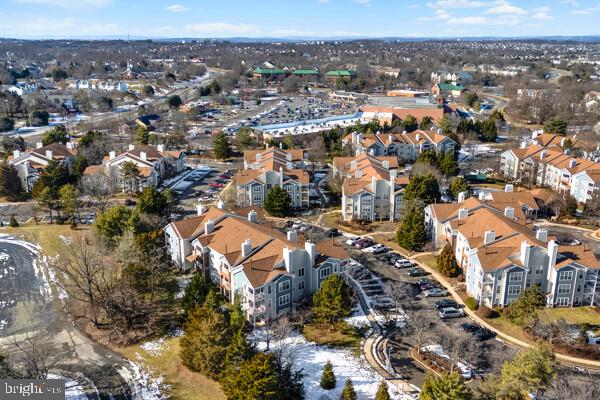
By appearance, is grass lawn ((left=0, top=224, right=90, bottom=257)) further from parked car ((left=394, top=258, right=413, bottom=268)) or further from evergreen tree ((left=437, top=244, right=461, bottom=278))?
evergreen tree ((left=437, top=244, right=461, bottom=278))

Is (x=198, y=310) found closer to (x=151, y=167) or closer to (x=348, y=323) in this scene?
(x=348, y=323)

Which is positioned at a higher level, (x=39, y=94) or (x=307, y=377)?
(x=39, y=94)

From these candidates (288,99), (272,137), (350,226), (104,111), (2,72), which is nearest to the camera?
(350,226)

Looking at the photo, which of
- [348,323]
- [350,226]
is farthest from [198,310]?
[350,226]

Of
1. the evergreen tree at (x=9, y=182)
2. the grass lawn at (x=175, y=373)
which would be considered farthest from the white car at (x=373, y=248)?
the evergreen tree at (x=9, y=182)

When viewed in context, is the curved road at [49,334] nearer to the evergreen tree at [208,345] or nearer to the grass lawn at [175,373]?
the grass lawn at [175,373]

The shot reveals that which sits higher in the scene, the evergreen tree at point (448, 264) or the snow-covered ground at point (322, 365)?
the evergreen tree at point (448, 264)

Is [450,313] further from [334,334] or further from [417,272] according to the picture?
[334,334]
